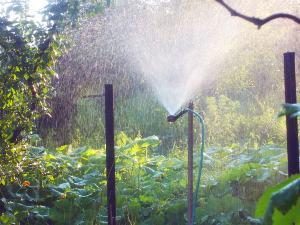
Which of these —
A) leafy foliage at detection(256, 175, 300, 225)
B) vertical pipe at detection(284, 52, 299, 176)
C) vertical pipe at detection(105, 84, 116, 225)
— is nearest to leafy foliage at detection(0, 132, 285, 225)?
vertical pipe at detection(105, 84, 116, 225)

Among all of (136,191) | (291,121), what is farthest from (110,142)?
(291,121)

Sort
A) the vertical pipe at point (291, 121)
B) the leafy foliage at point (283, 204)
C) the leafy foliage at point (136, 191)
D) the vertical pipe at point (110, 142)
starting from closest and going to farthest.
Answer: the leafy foliage at point (283, 204), the vertical pipe at point (291, 121), the vertical pipe at point (110, 142), the leafy foliage at point (136, 191)

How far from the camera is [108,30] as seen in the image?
8023 millimetres

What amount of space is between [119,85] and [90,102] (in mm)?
759

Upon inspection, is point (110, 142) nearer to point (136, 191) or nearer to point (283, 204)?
point (136, 191)

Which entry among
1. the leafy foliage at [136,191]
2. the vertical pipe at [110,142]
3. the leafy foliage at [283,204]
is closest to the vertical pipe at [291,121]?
the leafy foliage at [136,191]

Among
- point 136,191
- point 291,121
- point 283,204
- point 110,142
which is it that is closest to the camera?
point 283,204

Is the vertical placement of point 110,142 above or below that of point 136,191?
above

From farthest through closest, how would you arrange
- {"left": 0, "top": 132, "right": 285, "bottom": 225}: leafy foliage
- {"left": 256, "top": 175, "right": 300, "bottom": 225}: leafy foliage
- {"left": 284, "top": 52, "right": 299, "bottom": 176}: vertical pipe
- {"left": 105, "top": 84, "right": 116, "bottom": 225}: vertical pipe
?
{"left": 0, "top": 132, "right": 285, "bottom": 225}: leafy foliage → {"left": 105, "top": 84, "right": 116, "bottom": 225}: vertical pipe → {"left": 284, "top": 52, "right": 299, "bottom": 176}: vertical pipe → {"left": 256, "top": 175, "right": 300, "bottom": 225}: leafy foliage

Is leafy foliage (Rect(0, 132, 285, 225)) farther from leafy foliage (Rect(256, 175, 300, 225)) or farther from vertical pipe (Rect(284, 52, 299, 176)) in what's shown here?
leafy foliage (Rect(256, 175, 300, 225))

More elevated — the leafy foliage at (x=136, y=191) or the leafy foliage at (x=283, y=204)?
the leafy foliage at (x=283, y=204)

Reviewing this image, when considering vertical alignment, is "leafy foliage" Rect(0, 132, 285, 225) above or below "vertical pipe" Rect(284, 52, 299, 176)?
below

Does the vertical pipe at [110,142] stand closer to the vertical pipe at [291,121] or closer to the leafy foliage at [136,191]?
the leafy foliage at [136,191]

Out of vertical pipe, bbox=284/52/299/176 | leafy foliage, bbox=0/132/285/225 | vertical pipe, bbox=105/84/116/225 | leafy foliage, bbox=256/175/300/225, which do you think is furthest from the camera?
leafy foliage, bbox=0/132/285/225
